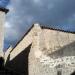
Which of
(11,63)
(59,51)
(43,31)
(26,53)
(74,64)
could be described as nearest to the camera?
(74,64)

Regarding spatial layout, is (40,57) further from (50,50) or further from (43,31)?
(43,31)

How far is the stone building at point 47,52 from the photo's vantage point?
53.9ft

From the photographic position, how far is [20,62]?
72.2 feet

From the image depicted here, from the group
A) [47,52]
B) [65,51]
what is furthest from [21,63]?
[65,51]

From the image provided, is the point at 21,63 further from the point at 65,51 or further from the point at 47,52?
the point at 65,51

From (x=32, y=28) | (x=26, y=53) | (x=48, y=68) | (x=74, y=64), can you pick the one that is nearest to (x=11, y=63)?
(x=26, y=53)

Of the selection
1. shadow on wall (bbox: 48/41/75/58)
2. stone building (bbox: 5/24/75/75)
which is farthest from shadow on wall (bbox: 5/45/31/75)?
shadow on wall (bbox: 48/41/75/58)

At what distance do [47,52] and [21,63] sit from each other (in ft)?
14.7

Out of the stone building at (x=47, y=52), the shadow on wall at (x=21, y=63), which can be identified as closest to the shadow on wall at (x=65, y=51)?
the stone building at (x=47, y=52)

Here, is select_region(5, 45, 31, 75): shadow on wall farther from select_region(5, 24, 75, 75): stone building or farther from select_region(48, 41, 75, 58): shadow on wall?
A: select_region(48, 41, 75, 58): shadow on wall

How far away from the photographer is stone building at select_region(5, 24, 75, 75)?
16.4 m

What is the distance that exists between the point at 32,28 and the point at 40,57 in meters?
2.62

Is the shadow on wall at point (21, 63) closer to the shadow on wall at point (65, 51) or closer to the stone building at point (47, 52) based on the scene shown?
the stone building at point (47, 52)

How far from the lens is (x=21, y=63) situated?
2167 cm
